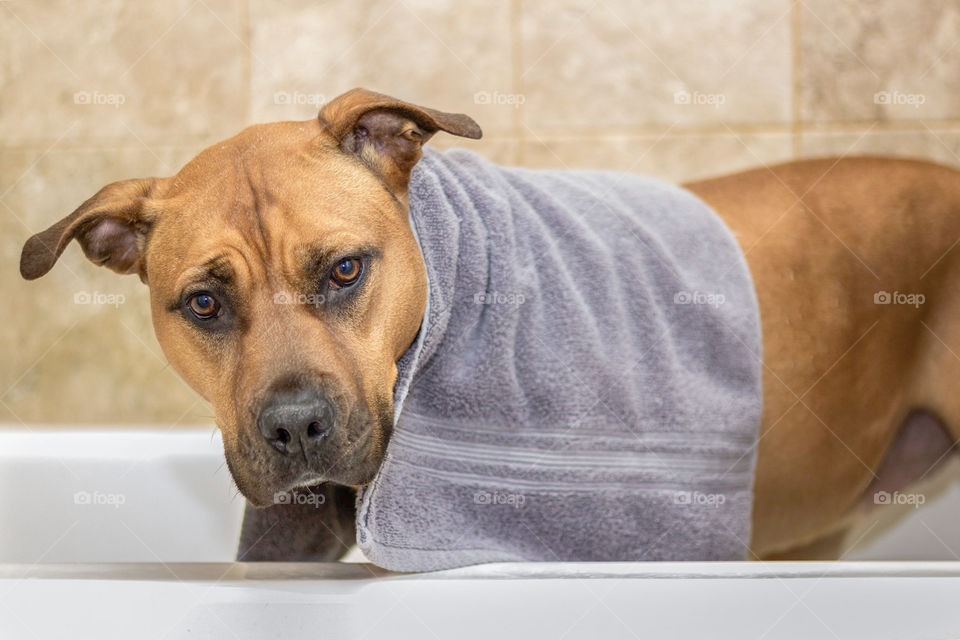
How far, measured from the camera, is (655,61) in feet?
9.28

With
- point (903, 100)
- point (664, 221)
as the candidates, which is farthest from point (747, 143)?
point (664, 221)

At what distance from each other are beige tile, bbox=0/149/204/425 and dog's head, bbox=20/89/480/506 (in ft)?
5.38

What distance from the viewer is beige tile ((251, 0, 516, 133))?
282cm

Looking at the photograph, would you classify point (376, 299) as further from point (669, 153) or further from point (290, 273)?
point (669, 153)

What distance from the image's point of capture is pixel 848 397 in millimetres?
1885

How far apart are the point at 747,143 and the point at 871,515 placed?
1.35 m

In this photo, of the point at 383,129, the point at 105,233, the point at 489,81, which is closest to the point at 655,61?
the point at 489,81

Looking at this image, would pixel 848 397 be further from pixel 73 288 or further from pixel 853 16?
pixel 73 288

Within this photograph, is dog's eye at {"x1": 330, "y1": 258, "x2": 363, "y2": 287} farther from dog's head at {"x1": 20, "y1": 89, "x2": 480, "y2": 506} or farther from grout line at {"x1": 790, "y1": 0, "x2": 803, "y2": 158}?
grout line at {"x1": 790, "y1": 0, "x2": 803, "y2": 158}

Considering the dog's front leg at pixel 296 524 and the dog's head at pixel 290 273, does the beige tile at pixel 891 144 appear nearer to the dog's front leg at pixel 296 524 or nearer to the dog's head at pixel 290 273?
the dog's head at pixel 290 273

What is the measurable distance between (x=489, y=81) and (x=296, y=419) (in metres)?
1.93

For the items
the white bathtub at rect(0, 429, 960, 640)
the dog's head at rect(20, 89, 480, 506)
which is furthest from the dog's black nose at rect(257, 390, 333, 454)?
the white bathtub at rect(0, 429, 960, 640)

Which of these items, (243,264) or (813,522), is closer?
(243,264)

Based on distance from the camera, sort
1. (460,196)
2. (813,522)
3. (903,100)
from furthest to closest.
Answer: (903,100)
(813,522)
(460,196)
